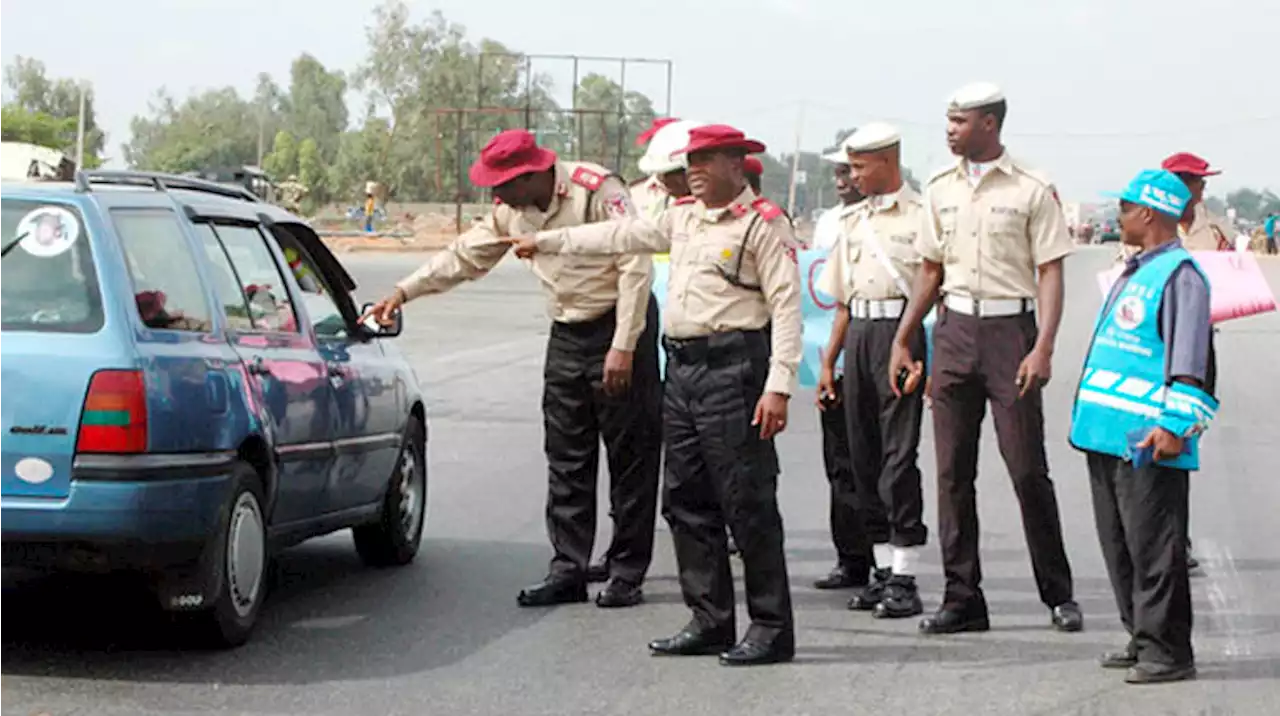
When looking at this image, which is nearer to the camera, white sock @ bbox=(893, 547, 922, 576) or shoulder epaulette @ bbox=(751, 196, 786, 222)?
shoulder epaulette @ bbox=(751, 196, 786, 222)

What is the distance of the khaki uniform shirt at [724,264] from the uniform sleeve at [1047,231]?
0.92 metres

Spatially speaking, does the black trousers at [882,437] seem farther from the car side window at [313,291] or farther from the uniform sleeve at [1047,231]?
the car side window at [313,291]

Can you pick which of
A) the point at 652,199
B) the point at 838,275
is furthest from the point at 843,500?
the point at 652,199

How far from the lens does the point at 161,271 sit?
23.1 ft

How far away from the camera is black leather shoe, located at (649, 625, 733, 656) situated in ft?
23.8

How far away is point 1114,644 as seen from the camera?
7555 millimetres

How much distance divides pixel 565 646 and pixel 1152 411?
7.13 feet

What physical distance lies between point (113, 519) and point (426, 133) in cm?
12365

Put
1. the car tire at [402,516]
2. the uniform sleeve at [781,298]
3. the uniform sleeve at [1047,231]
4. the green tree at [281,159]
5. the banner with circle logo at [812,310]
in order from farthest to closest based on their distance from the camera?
the green tree at [281,159]
the banner with circle logo at [812,310]
the car tire at [402,516]
the uniform sleeve at [1047,231]
the uniform sleeve at [781,298]

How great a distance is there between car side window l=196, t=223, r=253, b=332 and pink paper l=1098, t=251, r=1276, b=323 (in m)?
3.27

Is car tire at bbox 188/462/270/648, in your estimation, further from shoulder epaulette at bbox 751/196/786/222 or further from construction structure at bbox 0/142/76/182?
Answer: construction structure at bbox 0/142/76/182

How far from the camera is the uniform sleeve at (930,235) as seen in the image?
780 centimetres

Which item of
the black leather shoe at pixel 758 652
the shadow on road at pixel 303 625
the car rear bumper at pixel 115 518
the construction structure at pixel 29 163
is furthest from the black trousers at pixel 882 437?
the construction structure at pixel 29 163

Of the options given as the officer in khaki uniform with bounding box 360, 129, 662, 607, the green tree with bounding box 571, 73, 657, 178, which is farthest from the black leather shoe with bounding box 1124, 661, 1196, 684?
the green tree with bounding box 571, 73, 657, 178
